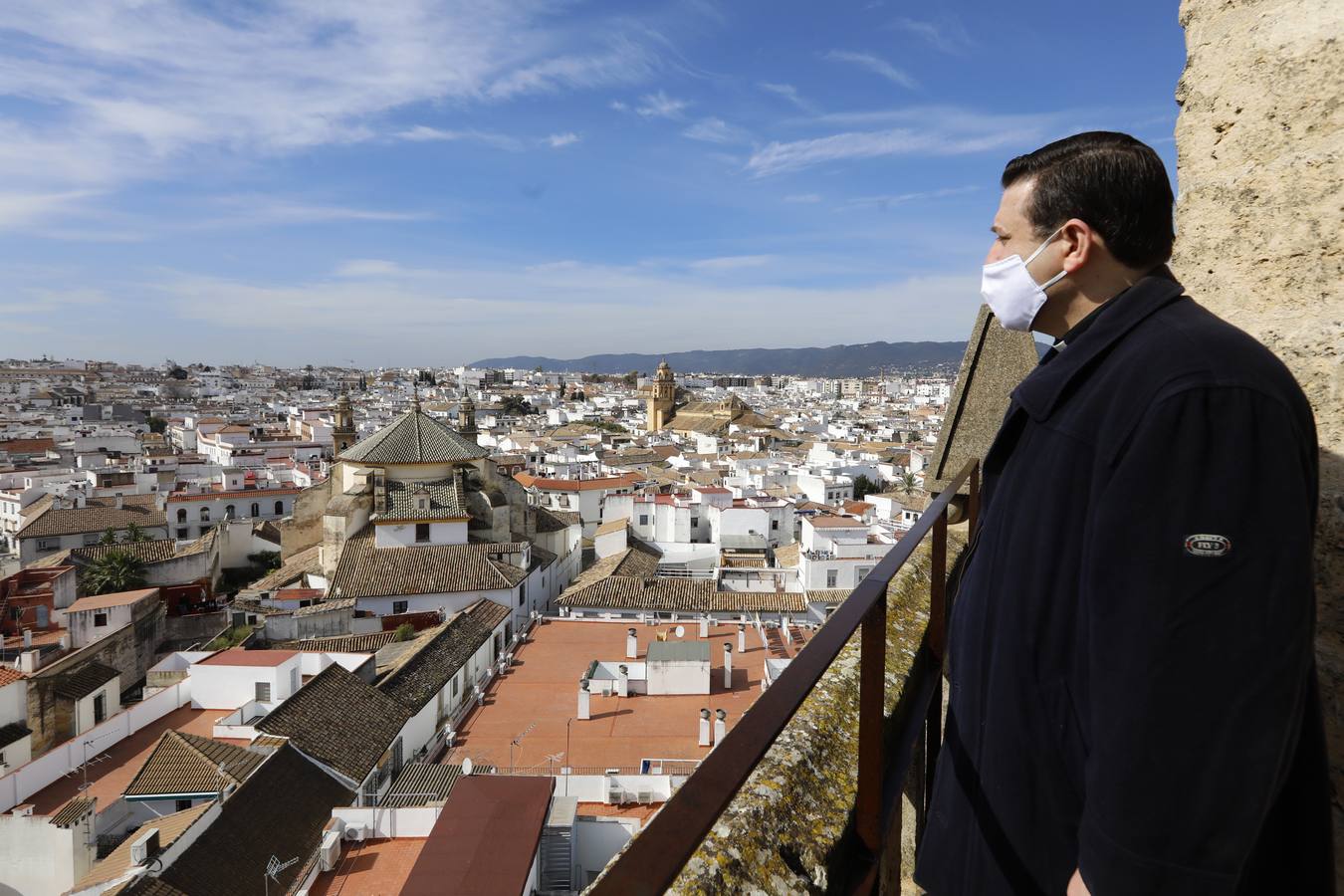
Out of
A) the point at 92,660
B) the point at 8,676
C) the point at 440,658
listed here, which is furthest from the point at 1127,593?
the point at 92,660

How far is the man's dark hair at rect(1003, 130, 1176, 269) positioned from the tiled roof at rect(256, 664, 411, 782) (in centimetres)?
1486

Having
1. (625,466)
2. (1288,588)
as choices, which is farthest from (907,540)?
(625,466)

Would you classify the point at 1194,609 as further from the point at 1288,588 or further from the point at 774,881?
the point at 774,881

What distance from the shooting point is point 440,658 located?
18.3 metres

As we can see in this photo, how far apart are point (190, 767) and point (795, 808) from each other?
48.5 ft

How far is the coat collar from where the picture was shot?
4.31 ft

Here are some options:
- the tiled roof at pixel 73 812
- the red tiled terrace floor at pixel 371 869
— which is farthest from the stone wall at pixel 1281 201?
the tiled roof at pixel 73 812

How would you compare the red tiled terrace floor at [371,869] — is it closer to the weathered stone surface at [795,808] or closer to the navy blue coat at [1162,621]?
the weathered stone surface at [795,808]

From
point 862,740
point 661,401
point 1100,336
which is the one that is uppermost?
point 1100,336

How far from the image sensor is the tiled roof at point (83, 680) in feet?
→ 57.1

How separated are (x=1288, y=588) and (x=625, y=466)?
156 ft

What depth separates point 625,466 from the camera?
48.5 metres

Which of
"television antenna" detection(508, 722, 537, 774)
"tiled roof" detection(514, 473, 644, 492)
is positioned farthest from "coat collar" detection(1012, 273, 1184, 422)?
"tiled roof" detection(514, 473, 644, 492)

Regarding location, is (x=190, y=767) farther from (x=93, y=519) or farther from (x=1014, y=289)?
(x=93, y=519)
